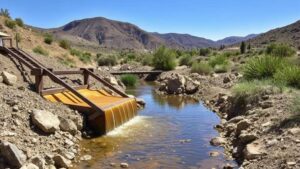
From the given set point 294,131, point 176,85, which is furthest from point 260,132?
point 176,85

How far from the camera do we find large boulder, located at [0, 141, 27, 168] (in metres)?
10.2

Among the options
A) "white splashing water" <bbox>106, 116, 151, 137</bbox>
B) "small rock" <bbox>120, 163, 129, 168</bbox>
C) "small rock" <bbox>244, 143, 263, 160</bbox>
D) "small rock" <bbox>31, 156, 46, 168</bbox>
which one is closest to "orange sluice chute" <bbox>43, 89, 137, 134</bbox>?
"white splashing water" <bbox>106, 116, 151, 137</bbox>

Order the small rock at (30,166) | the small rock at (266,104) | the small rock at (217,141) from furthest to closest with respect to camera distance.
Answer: the small rock at (266,104) < the small rock at (217,141) < the small rock at (30,166)

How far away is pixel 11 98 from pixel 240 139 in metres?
7.56

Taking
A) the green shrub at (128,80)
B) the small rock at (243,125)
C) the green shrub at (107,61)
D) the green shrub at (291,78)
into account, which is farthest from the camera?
the green shrub at (107,61)

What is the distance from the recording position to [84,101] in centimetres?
1639

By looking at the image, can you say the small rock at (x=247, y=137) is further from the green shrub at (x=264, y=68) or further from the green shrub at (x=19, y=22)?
the green shrub at (x=19, y=22)

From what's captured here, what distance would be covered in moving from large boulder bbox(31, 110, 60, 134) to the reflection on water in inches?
46.5

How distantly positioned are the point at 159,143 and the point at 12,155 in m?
5.60

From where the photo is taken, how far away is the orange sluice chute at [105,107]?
51.3 ft

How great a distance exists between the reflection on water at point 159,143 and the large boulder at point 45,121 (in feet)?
3.87

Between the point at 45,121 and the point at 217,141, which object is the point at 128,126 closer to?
the point at 217,141

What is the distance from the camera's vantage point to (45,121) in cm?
1323

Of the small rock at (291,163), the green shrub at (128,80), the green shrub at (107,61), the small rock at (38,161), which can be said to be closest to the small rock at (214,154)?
the small rock at (291,163)
